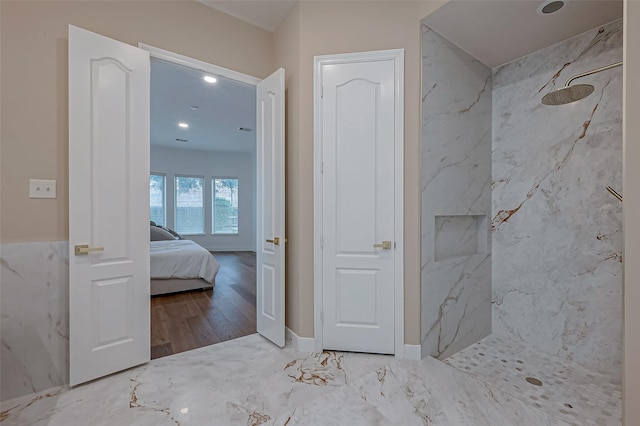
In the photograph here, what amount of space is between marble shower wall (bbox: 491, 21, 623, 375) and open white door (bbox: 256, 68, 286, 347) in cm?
214

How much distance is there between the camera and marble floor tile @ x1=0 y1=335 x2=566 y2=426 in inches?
66.1

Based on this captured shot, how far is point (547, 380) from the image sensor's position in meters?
2.14

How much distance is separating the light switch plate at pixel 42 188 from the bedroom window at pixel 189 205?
677cm

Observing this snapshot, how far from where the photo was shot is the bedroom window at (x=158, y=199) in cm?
795

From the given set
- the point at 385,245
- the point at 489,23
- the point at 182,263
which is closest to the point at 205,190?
the point at 182,263

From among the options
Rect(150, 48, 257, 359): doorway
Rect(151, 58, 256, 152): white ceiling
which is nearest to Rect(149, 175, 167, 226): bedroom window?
Rect(150, 48, 257, 359): doorway

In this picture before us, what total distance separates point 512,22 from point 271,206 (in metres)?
2.43

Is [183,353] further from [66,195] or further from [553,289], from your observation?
[553,289]

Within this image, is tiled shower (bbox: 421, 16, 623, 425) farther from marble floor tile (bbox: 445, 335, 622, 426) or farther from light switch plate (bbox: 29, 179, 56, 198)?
light switch plate (bbox: 29, 179, 56, 198)

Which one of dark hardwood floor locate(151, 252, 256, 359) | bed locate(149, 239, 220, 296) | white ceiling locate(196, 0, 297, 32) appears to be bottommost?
dark hardwood floor locate(151, 252, 256, 359)

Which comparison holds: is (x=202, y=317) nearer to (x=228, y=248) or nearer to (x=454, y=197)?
(x=454, y=197)

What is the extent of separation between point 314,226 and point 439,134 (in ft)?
4.28

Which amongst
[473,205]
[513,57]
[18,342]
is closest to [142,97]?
[18,342]

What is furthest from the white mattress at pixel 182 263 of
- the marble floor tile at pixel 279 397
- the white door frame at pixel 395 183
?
the white door frame at pixel 395 183
